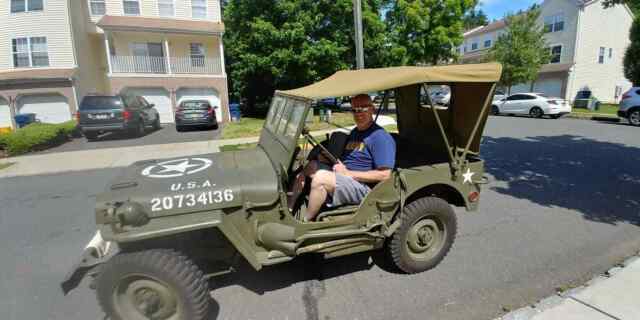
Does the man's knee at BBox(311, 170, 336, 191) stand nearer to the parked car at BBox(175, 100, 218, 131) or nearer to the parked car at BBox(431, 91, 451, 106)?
the parked car at BBox(431, 91, 451, 106)

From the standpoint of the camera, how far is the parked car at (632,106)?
12.3 m

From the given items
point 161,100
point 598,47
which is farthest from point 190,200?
point 598,47

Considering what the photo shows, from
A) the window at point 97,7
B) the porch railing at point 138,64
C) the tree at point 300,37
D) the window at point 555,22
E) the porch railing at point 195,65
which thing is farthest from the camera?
the window at point 555,22

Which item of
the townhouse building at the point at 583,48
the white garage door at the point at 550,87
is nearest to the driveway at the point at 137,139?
the townhouse building at the point at 583,48

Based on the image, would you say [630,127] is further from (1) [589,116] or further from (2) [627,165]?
(2) [627,165]

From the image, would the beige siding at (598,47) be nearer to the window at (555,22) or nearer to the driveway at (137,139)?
the window at (555,22)

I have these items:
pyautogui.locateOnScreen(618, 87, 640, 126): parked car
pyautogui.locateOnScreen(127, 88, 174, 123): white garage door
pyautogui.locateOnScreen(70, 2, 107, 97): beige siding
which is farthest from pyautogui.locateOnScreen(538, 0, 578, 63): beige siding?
pyautogui.locateOnScreen(70, 2, 107, 97): beige siding

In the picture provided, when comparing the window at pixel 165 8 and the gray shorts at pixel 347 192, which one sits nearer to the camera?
the gray shorts at pixel 347 192

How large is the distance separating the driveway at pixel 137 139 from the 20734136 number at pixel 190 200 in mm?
9462

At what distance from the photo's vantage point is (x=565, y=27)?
82.0ft

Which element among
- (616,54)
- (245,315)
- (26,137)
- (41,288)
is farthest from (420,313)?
(616,54)

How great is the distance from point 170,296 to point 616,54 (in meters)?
37.6

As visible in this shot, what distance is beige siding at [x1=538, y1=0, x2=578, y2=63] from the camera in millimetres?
24361

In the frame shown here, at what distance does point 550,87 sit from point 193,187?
32193 millimetres
